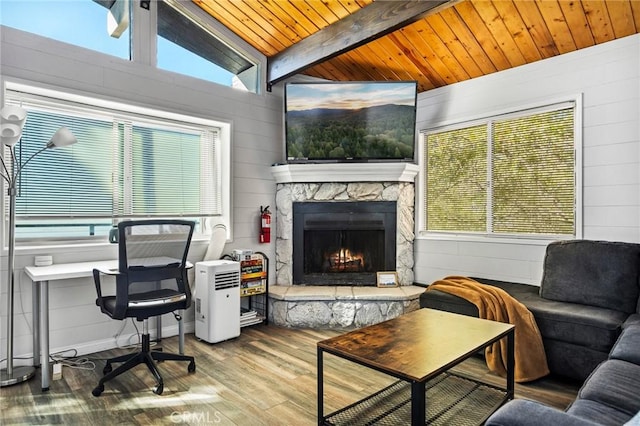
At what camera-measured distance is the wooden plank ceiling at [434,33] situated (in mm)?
3113

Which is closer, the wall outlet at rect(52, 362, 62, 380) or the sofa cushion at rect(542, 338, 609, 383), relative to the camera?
the sofa cushion at rect(542, 338, 609, 383)

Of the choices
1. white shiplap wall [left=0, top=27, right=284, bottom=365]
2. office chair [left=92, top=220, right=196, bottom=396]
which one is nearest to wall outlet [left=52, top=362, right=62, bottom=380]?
office chair [left=92, top=220, right=196, bottom=396]

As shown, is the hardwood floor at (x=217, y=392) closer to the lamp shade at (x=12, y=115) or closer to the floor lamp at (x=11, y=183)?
the floor lamp at (x=11, y=183)

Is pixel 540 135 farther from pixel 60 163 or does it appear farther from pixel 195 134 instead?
pixel 60 163

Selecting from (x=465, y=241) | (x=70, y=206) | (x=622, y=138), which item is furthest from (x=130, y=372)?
(x=622, y=138)

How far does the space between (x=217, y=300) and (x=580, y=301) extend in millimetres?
2958

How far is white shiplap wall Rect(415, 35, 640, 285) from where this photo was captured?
3148 mm

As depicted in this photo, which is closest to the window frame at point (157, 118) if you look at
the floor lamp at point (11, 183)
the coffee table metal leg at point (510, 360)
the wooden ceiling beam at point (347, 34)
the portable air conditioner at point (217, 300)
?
the floor lamp at point (11, 183)

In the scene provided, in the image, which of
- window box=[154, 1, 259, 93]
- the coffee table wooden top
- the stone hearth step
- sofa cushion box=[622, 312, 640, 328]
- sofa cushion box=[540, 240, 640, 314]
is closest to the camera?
the coffee table wooden top

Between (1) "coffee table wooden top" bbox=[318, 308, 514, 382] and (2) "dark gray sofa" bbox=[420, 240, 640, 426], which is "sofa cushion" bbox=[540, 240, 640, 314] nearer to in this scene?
(2) "dark gray sofa" bbox=[420, 240, 640, 426]

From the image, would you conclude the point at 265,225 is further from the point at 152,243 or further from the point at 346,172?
the point at 152,243

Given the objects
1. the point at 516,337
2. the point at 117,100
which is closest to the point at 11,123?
the point at 117,100

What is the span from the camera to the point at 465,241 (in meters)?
4.21

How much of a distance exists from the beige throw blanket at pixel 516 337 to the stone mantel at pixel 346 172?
1.70 metres
